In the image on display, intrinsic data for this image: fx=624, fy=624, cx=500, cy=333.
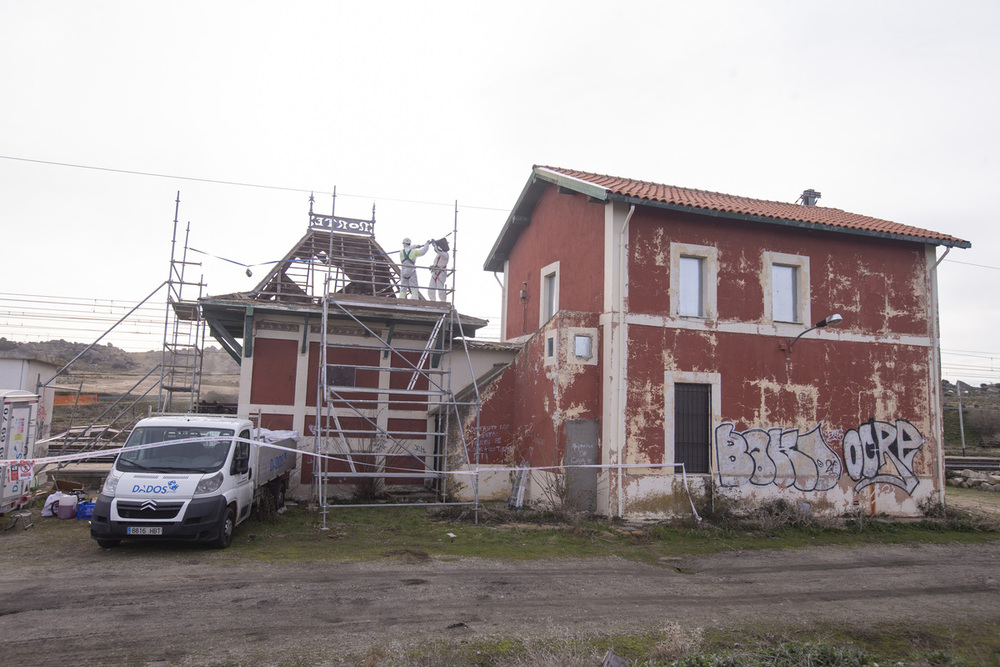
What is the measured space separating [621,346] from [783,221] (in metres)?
4.81

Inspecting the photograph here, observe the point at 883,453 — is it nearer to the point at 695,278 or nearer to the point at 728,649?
the point at 695,278

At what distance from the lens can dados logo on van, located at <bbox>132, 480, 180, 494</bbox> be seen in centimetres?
913

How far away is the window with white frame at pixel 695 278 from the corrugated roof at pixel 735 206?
0.92 meters

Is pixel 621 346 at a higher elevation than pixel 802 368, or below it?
higher

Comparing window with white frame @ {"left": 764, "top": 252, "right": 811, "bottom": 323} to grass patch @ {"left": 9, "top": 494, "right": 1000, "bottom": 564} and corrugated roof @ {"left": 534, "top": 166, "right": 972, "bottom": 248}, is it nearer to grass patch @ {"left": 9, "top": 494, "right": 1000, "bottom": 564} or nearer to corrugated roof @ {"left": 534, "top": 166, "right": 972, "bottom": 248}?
corrugated roof @ {"left": 534, "top": 166, "right": 972, "bottom": 248}

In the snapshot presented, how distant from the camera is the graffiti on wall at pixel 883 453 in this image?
14.2 m

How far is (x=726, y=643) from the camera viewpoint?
248 inches

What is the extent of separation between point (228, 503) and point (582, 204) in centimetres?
970

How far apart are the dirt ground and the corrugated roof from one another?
7135 millimetres

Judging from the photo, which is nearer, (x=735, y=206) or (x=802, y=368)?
(x=802, y=368)

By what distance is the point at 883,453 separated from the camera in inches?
569

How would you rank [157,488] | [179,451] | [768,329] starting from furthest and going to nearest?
[768,329], [179,451], [157,488]

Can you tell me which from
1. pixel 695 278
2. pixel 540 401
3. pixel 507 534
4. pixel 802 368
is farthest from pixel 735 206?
pixel 507 534

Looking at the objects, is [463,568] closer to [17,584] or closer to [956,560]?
[17,584]
